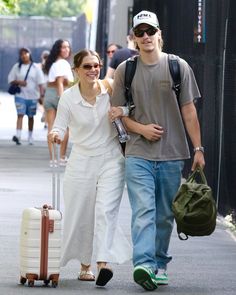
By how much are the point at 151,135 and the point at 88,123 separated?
0.57m

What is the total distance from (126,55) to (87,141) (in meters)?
7.22

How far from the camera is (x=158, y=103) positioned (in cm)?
930

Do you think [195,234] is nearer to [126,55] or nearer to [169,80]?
[169,80]

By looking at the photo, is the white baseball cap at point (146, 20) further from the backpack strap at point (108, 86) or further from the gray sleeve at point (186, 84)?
the backpack strap at point (108, 86)

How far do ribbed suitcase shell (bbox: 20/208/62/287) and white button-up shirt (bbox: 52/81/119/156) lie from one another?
588 mm

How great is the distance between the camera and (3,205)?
592 inches

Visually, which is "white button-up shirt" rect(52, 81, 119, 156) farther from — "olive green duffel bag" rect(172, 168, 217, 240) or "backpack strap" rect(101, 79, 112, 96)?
"olive green duffel bag" rect(172, 168, 217, 240)

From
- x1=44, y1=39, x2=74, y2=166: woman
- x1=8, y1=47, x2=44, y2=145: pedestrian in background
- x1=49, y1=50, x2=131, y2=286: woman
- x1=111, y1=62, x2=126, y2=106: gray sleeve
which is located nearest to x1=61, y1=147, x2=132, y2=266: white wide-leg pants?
x1=49, y1=50, x2=131, y2=286: woman

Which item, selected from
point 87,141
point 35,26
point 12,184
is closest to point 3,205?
point 12,184

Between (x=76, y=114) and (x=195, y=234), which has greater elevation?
(x=76, y=114)

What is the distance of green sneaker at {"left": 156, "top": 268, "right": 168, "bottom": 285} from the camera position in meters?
9.55

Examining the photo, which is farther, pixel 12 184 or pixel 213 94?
pixel 12 184

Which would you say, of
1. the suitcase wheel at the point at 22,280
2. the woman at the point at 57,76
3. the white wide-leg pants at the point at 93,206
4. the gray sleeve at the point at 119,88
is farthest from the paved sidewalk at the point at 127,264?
the woman at the point at 57,76

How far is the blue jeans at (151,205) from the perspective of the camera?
9195 millimetres
